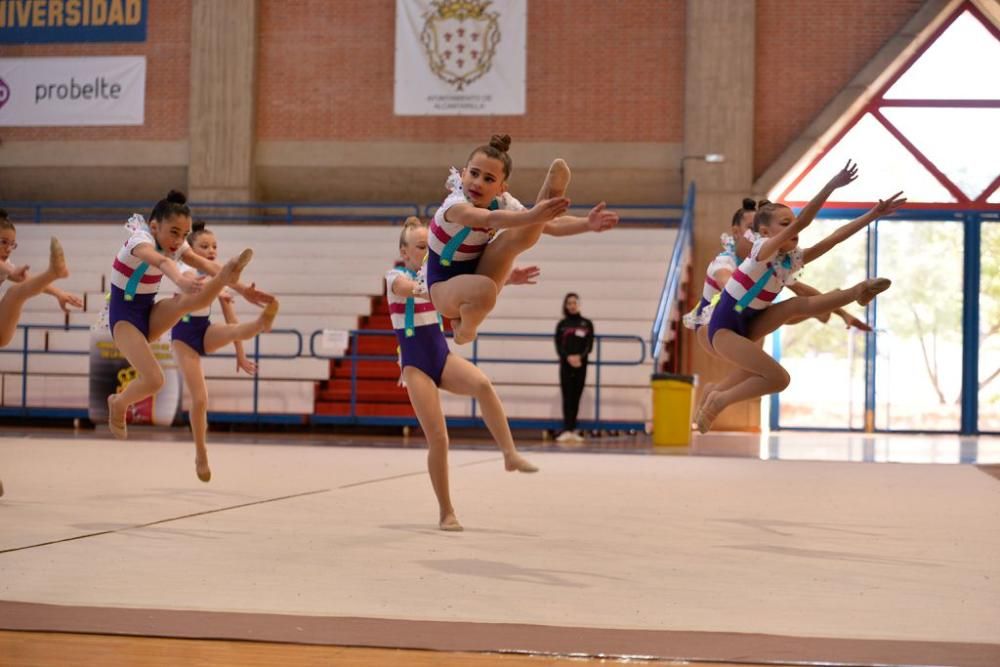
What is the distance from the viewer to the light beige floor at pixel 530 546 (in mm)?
4414

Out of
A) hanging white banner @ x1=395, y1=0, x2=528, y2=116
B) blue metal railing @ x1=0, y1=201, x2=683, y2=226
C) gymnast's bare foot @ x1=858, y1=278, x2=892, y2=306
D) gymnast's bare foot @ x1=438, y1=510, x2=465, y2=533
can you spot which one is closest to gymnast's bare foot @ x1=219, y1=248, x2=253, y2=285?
gymnast's bare foot @ x1=438, y1=510, x2=465, y2=533

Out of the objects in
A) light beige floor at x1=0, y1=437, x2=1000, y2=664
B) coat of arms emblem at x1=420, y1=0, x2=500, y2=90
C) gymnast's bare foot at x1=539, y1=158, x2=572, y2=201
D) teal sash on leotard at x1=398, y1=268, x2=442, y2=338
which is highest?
coat of arms emblem at x1=420, y1=0, x2=500, y2=90

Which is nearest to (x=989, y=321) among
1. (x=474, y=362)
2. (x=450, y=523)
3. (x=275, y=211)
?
(x=474, y=362)

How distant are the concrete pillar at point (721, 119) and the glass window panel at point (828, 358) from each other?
3.24 feet

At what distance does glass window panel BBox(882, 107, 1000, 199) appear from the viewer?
18.0 m

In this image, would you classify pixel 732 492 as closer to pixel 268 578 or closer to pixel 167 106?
pixel 268 578

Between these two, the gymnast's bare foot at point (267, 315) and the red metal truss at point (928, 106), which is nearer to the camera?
the gymnast's bare foot at point (267, 315)

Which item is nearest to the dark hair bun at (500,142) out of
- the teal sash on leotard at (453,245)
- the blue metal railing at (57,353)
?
the teal sash on leotard at (453,245)

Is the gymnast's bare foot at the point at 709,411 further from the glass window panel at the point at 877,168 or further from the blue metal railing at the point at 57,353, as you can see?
the glass window panel at the point at 877,168

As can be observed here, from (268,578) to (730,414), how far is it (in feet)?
44.5

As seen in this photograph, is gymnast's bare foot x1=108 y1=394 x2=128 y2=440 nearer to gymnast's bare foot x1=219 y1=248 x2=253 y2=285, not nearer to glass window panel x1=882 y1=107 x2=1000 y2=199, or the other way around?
gymnast's bare foot x1=219 y1=248 x2=253 y2=285

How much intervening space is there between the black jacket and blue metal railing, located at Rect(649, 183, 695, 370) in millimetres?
691

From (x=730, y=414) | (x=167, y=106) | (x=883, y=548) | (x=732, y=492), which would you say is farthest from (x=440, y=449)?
(x=167, y=106)

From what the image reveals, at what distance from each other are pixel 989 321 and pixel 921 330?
0.97 m
